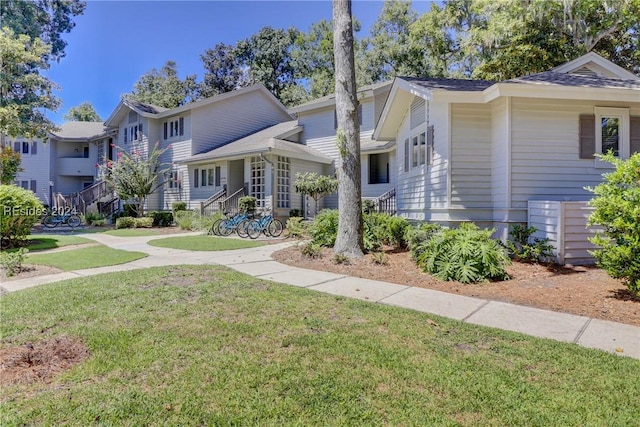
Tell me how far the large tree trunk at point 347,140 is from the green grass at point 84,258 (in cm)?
488

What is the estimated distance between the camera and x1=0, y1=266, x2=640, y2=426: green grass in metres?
2.25

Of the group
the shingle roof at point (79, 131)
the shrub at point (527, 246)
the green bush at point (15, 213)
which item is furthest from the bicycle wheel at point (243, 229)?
the shingle roof at point (79, 131)

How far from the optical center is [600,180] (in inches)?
332

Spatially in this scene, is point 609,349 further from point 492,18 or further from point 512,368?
point 492,18

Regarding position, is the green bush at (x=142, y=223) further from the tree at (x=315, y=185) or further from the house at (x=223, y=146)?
the tree at (x=315, y=185)

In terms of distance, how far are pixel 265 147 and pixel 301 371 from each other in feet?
45.8

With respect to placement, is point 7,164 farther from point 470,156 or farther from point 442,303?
point 442,303

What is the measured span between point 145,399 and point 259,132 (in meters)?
→ 21.1

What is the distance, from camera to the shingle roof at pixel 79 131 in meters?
28.1

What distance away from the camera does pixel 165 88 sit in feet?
123

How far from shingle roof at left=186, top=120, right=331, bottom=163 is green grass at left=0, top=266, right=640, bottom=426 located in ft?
40.6

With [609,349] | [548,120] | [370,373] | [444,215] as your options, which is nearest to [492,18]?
[548,120]

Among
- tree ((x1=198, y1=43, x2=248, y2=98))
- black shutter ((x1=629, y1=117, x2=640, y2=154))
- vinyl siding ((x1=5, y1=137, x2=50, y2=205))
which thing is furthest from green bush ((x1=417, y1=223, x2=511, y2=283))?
tree ((x1=198, y1=43, x2=248, y2=98))

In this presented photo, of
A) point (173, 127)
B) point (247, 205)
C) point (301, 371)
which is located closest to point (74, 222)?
point (173, 127)
